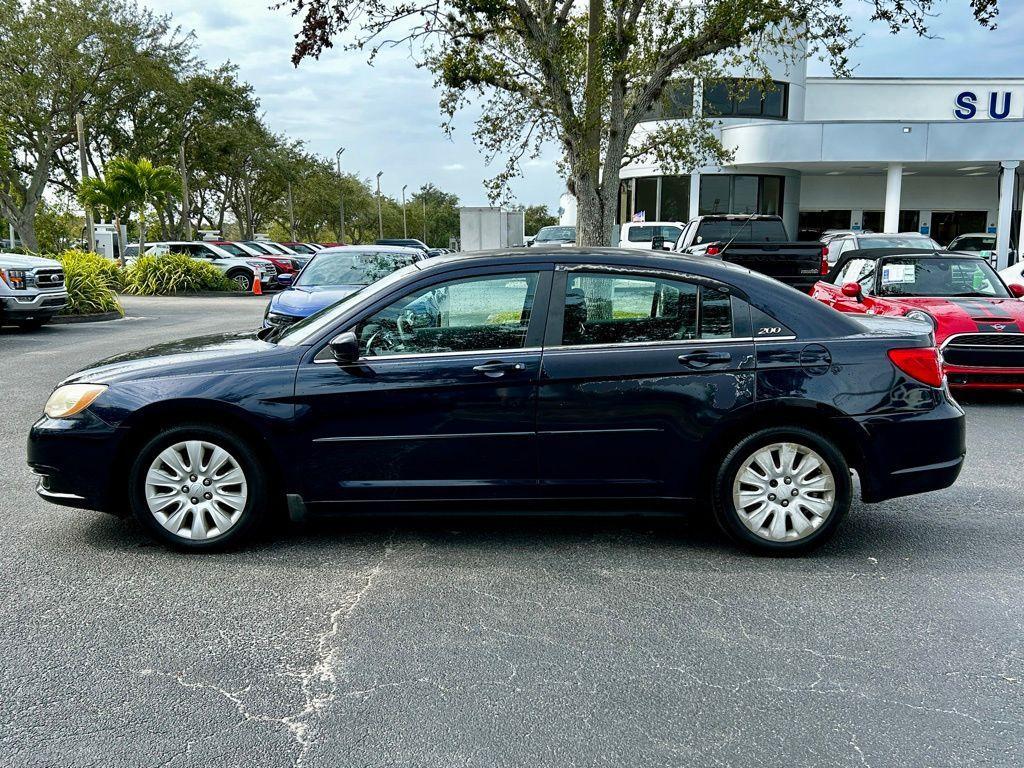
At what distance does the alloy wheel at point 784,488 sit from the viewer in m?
4.82

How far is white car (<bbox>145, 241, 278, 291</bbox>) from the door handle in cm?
2741

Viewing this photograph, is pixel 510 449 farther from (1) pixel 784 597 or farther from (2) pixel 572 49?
(2) pixel 572 49

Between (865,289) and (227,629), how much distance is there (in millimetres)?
8851

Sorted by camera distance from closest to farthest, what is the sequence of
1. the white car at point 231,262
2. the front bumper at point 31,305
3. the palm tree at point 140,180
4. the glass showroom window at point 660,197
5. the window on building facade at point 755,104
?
the front bumper at point 31,305 → the white car at point 231,262 → the palm tree at point 140,180 → the window on building facade at point 755,104 → the glass showroom window at point 660,197

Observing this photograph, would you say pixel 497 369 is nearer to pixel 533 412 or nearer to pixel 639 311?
pixel 533 412

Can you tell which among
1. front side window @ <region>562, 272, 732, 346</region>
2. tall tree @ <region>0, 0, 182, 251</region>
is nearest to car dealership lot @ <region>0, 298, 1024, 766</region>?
front side window @ <region>562, 272, 732, 346</region>

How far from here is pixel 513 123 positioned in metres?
20.1

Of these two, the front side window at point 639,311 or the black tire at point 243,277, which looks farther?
the black tire at point 243,277

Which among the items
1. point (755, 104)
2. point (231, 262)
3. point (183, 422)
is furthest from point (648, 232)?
point (183, 422)

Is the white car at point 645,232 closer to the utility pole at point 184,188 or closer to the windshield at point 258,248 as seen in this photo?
the windshield at point 258,248

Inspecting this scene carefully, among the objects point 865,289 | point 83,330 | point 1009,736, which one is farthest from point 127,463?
point 83,330

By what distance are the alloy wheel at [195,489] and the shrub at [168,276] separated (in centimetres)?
2551

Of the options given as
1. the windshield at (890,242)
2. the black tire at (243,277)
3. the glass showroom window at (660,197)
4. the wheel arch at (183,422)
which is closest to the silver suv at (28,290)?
the wheel arch at (183,422)

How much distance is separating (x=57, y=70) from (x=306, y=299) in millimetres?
34249
